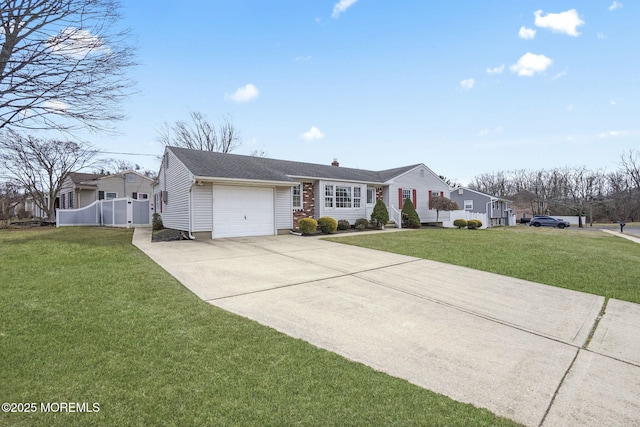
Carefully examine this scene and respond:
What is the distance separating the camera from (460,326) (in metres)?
4.41

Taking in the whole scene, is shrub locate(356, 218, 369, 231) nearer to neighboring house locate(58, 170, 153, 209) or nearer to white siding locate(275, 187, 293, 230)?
white siding locate(275, 187, 293, 230)

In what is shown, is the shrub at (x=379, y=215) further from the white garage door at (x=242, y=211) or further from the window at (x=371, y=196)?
the white garage door at (x=242, y=211)

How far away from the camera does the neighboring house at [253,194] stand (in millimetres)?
12273

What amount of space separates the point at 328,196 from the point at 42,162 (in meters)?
22.4

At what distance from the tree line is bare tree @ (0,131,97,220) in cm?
5511

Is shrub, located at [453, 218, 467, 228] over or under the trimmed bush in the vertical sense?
under

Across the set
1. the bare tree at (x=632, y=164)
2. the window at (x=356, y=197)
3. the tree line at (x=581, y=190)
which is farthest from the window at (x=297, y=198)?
the bare tree at (x=632, y=164)

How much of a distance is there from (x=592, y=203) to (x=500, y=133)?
105ft

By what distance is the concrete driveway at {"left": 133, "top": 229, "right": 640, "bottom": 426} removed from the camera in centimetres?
284

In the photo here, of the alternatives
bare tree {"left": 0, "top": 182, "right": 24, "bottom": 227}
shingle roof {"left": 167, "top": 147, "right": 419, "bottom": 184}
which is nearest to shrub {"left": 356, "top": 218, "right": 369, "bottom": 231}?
shingle roof {"left": 167, "top": 147, "right": 419, "bottom": 184}

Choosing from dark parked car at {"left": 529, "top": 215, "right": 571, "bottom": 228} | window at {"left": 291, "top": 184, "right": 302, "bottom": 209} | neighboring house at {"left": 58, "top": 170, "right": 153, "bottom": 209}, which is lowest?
dark parked car at {"left": 529, "top": 215, "right": 571, "bottom": 228}

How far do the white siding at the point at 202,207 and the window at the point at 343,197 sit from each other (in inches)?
301

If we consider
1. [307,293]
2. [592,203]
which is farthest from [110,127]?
[592,203]

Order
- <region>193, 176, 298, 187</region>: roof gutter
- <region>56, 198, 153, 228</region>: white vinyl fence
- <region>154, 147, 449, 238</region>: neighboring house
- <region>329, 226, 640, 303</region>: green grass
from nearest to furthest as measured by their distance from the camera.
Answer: <region>329, 226, 640, 303</region>: green grass < <region>193, 176, 298, 187</region>: roof gutter < <region>154, 147, 449, 238</region>: neighboring house < <region>56, 198, 153, 228</region>: white vinyl fence
